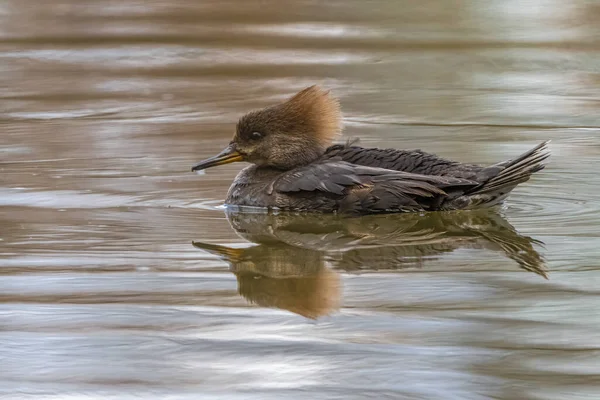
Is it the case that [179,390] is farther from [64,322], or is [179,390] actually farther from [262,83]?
[262,83]

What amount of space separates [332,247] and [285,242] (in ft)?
1.07

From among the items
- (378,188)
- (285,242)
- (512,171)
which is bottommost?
(285,242)

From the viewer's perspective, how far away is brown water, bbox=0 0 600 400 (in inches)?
185

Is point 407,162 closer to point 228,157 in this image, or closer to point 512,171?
point 512,171

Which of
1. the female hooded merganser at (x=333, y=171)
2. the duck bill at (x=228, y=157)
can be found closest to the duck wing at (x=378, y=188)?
the female hooded merganser at (x=333, y=171)

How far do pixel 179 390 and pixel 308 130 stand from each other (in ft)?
11.9

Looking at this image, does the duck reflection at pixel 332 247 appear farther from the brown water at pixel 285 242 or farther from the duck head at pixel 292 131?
the duck head at pixel 292 131

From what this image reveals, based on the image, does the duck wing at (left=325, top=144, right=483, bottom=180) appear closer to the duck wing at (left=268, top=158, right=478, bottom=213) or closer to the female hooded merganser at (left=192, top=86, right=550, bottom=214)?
the female hooded merganser at (left=192, top=86, right=550, bottom=214)

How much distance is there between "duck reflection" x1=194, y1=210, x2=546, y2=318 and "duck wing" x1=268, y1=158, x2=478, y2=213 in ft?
0.27

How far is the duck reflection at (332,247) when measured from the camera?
19.1ft

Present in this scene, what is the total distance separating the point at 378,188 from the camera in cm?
731

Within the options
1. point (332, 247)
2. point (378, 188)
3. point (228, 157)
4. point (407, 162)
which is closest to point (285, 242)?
point (332, 247)

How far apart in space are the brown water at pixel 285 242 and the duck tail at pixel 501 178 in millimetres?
117

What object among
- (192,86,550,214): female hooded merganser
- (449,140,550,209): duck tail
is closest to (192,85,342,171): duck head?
(192,86,550,214): female hooded merganser
